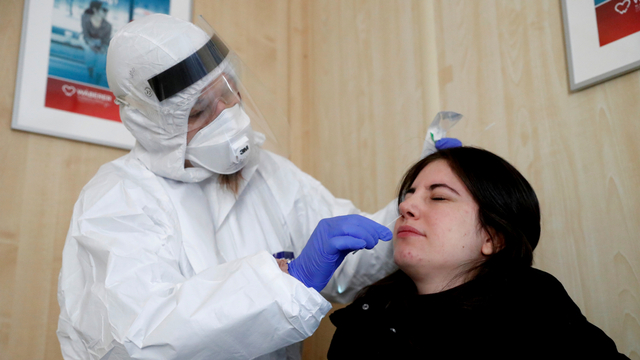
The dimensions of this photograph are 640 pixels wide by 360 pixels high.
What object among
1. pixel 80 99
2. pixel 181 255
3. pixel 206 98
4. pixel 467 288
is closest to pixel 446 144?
pixel 467 288

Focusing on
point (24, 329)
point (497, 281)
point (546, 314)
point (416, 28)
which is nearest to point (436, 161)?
point (497, 281)

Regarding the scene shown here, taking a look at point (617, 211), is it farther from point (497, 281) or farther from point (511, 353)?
point (511, 353)

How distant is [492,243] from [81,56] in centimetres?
159

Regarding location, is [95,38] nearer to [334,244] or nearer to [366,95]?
[366,95]

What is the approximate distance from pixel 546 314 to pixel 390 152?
1.02 metres

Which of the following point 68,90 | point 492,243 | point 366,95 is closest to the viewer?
point 492,243

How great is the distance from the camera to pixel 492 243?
1.22 m

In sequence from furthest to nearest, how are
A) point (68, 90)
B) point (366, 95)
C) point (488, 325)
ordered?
point (366, 95) < point (68, 90) < point (488, 325)

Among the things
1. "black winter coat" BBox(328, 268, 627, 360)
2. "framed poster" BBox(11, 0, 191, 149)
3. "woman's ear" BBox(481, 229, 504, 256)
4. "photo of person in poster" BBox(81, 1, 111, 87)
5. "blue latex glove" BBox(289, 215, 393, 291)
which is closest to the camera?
"black winter coat" BBox(328, 268, 627, 360)

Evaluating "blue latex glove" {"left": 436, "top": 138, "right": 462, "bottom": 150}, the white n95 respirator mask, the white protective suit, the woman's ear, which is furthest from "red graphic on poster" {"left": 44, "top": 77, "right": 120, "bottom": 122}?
the woman's ear

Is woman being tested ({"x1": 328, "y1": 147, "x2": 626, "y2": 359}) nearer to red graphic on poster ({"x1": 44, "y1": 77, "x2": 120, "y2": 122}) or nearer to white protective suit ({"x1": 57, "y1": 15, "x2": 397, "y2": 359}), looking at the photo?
white protective suit ({"x1": 57, "y1": 15, "x2": 397, "y2": 359})

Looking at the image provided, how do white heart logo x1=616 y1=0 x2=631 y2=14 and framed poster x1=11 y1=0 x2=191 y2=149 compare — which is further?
framed poster x1=11 y1=0 x2=191 y2=149

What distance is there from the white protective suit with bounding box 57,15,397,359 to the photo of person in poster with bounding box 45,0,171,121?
1.80 feet

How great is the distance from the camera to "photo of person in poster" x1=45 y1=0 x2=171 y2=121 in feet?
5.79
